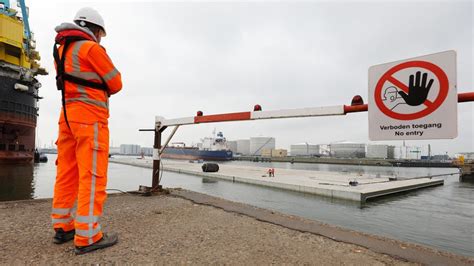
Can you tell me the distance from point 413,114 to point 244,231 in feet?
6.81

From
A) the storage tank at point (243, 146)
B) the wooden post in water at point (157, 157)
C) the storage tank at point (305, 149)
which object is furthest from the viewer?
the storage tank at point (243, 146)

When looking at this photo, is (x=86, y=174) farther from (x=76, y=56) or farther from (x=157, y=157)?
(x=157, y=157)

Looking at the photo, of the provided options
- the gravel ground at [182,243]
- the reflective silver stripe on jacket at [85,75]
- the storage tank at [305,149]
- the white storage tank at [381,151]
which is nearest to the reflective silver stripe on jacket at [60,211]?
the gravel ground at [182,243]

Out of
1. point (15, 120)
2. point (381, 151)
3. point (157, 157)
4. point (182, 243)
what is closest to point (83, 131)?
point (182, 243)

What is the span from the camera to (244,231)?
2.93 metres

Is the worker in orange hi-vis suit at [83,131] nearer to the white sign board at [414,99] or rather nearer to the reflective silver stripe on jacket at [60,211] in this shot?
the reflective silver stripe on jacket at [60,211]

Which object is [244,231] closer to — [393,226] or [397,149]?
[393,226]

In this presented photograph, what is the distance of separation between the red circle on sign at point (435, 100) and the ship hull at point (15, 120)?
77.3ft

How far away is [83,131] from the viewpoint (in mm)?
2186

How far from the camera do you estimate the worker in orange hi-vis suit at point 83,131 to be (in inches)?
85.7

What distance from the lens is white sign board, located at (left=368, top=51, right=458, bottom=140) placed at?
2.11 meters

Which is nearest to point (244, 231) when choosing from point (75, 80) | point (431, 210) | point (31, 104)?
point (75, 80)

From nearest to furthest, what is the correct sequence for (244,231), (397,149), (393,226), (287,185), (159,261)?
1. (159,261)
2. (244,231)
3. (393,226)
4. (287,185)
5. (397,149)

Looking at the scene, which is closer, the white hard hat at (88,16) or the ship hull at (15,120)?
the white hard hat at (88,16)
